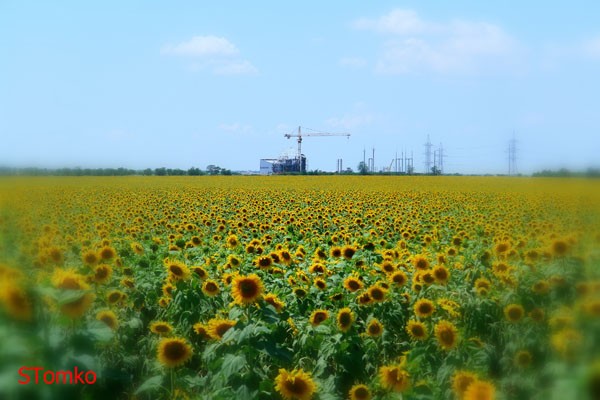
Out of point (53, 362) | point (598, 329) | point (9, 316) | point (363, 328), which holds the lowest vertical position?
point (363, 328)

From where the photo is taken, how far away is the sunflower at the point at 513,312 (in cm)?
268

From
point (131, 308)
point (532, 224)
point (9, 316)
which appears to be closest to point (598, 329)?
point (9, 316)

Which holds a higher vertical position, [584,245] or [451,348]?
[584,245]

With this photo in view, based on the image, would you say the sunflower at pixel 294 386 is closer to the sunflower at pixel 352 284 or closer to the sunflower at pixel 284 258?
the sunflower at pixel 352 284

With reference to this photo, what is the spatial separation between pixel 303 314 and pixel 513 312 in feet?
7.84

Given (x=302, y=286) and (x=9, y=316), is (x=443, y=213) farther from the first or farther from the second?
(x=9, y=316)

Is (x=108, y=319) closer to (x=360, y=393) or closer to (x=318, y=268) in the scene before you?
(x=360, y=393)

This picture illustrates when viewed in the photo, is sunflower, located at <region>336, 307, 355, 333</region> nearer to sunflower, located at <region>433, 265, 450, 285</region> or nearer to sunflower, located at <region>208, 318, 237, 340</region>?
sunflower, located at <region>208, 318, 237, 340</region>

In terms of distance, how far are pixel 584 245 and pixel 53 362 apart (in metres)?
1.57

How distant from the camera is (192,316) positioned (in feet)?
14.9

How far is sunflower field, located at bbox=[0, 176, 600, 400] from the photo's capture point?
1.48 metres

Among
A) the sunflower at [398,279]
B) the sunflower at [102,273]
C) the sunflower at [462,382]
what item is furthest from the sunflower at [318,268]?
the sunflower at [462,382]

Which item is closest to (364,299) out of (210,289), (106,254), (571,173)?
(210,289)

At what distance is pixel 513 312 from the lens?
9.75 feet
